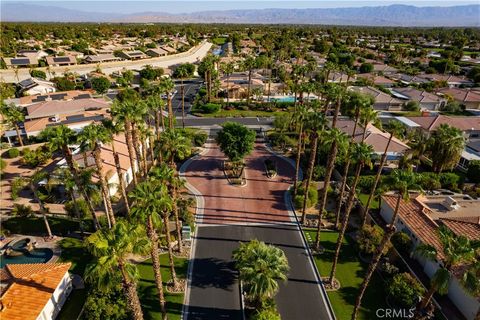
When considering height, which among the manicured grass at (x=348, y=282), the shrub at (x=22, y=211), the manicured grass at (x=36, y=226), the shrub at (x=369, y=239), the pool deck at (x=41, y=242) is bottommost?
the pool deck at (x=41, y=242)

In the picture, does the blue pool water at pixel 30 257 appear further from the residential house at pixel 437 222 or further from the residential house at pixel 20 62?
the residential house at pixel 20 62

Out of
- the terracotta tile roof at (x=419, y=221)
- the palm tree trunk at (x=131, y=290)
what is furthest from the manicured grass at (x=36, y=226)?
the terracotta tile roof at (x=419, y=221)

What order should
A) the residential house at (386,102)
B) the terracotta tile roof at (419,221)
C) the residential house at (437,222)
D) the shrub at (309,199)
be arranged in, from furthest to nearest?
the residential house at (386,102) < the shrub at (309,199) < the terracotta tile roof at (419,221) < the residential house at (437,222)

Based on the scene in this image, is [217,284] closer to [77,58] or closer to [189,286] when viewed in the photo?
[189,286]

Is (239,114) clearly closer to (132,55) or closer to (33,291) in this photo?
(33,291)

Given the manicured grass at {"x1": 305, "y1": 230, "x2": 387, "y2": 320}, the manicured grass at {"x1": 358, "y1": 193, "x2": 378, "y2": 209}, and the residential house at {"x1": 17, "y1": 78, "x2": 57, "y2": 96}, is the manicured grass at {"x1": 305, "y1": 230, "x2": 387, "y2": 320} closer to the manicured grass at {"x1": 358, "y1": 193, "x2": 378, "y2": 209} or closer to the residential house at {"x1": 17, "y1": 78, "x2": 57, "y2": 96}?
the manicured grass at {"x1": 358, "y1": 193, "x2": 378, "y2": 209}

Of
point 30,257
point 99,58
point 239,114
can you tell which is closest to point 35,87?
point 99,58
